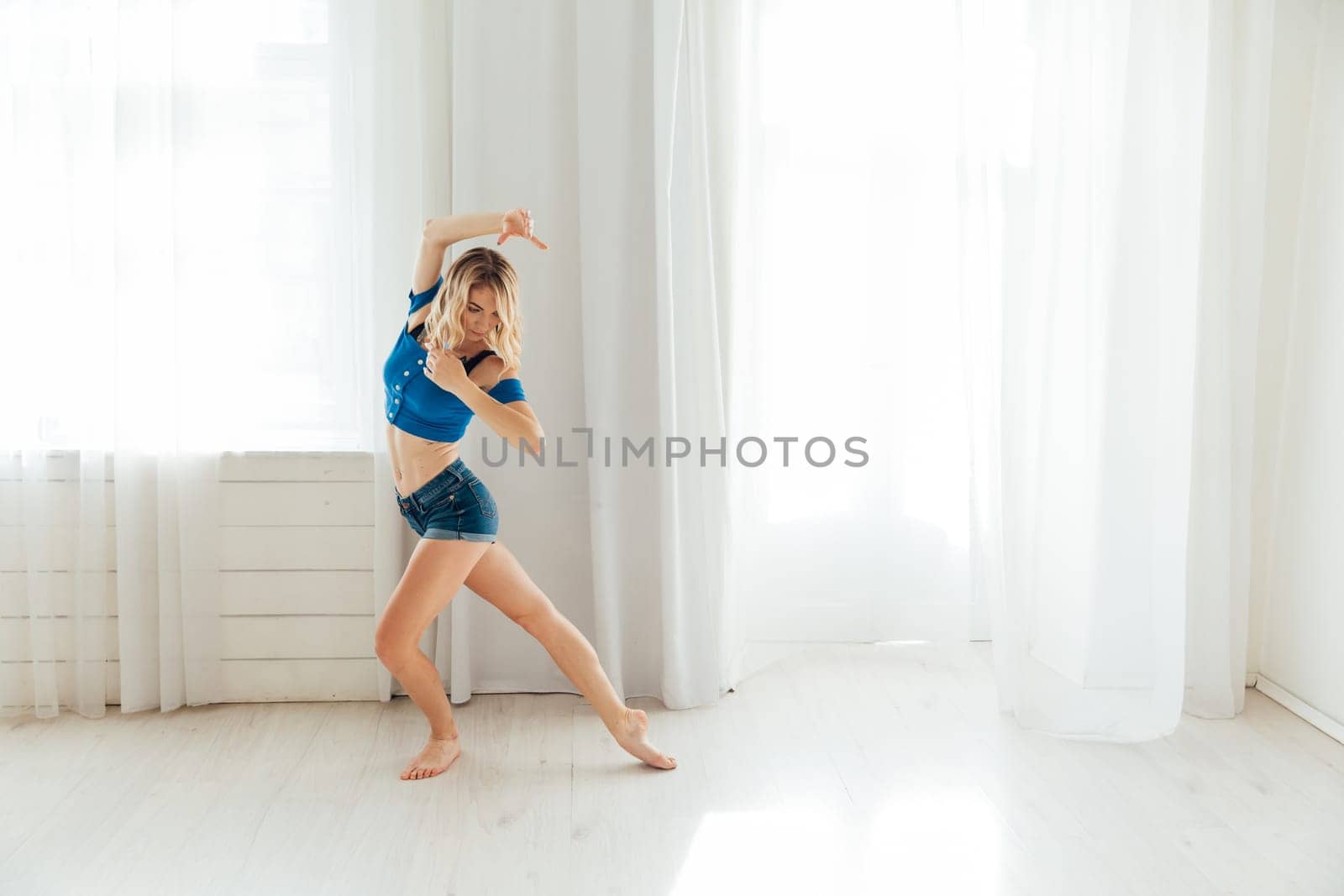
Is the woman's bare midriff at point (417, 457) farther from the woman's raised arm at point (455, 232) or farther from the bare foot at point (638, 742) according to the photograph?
the bare foot at point (638, 742)

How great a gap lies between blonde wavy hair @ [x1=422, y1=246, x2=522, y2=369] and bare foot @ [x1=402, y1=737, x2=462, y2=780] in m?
1.01

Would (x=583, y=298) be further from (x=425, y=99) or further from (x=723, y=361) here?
(x=425, y=99)

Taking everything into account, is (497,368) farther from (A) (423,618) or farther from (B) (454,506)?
(A) (423,618)

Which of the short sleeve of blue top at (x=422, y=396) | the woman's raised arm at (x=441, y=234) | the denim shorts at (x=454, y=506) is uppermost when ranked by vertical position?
the woman's raised arm at (x=441, y=234)

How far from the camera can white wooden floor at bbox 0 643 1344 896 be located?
7.14 feet

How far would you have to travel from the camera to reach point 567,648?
2.64 meters

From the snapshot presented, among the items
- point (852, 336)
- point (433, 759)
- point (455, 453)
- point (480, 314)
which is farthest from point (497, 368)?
point (852, 336)

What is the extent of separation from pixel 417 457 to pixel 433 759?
78 cm

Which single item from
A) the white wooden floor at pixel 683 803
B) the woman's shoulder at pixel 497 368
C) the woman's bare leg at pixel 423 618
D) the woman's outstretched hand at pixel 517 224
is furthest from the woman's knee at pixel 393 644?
the woman's outstretched hand at pixel 517 224

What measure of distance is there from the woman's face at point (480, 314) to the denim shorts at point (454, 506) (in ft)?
1.07

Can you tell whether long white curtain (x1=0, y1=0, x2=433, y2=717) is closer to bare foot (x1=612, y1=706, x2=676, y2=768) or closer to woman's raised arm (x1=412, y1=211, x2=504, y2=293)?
woman's raised arm (x1=412, y1=211, x2=504, y2=293)

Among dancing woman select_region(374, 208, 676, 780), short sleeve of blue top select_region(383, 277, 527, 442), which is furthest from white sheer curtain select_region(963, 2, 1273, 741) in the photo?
short sleeve of blue top select_region(383, 277, 527, 442)

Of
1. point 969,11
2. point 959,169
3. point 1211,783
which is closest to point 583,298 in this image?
point 959,169

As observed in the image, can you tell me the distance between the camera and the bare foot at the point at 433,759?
259 centimetres
